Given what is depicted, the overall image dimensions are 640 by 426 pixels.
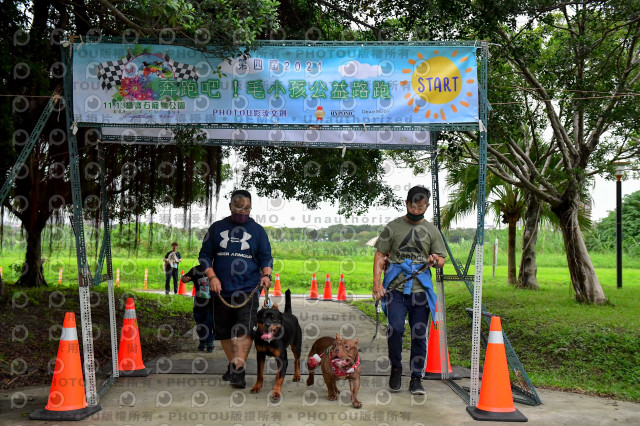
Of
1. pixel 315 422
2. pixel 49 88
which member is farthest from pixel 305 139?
pixel 49 88

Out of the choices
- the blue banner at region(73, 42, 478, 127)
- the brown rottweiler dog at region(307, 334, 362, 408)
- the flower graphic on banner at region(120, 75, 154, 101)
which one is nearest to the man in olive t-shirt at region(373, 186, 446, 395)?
the brown rottweiler dog at region(307, 334, 362, 408)

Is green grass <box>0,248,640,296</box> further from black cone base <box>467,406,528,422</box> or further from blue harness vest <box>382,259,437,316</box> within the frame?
black cone base <box>467,406,528,422</box>

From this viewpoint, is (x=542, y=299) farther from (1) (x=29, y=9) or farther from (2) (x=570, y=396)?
(1) (x=29, y=9)

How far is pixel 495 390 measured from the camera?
5.56m

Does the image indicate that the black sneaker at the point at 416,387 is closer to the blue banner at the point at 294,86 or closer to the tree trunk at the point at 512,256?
the blue banner at the point at 294,86

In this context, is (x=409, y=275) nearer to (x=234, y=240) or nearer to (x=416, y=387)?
(x=416, y=387)

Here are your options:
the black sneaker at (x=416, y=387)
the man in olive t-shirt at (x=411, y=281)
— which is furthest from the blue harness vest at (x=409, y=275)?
the black sneaker at (x=416, y=387)

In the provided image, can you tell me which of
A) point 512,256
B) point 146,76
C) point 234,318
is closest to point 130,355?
point 234,318

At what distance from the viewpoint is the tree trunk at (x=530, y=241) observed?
17766 mm

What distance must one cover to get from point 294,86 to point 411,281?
7.46 ft

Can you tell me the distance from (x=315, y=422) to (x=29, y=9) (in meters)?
8.68

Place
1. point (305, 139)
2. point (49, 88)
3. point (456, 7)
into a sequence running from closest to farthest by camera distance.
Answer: point (305, 139) < point (456, 7) < point (49, 88)

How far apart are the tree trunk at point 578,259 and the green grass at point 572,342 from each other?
0.32 meters

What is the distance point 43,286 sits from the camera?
14820 millimetres
